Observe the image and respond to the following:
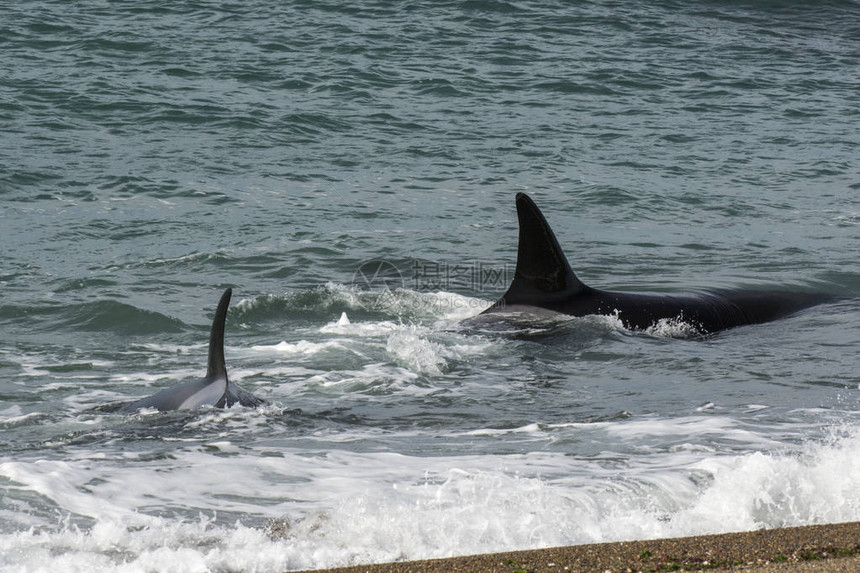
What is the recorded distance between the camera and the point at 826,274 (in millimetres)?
12750

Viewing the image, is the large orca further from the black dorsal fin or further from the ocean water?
the black dorsal fin

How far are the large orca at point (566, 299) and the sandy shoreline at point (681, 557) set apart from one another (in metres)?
4.74

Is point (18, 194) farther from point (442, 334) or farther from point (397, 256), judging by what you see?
point (442, 334)

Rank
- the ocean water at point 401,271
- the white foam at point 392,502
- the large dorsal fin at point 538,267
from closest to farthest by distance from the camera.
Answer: the white foam at point 392,502 → the ocean water at point 401,271 → the large dorsal fin at point 538,267

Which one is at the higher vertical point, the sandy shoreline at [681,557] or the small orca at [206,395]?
the sandy shoreline at [681,557]

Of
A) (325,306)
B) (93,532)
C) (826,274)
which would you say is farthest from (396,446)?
(826,274)

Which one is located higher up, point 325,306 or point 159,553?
point 159,553

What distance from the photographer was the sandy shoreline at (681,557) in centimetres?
460

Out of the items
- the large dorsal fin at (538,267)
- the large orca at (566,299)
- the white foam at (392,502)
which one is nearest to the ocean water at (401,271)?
the white foam at (392,502)

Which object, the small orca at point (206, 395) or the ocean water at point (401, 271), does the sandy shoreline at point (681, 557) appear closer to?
the ocean water at point (401, 271)

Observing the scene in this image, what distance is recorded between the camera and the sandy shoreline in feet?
15.1

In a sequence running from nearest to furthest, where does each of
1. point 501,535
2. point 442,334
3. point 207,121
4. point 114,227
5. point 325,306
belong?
point 501,535 < point 442,334 < point 325,306 < point 114,227 < point 207,121

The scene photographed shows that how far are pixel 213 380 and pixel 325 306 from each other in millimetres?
3980

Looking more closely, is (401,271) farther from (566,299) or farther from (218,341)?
(218,341)
